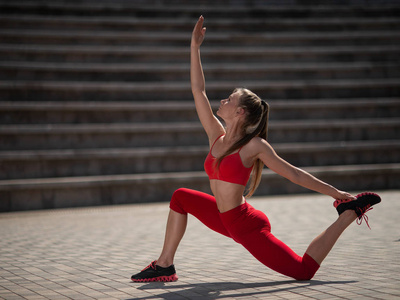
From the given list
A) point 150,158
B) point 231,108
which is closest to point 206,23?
point 150,158

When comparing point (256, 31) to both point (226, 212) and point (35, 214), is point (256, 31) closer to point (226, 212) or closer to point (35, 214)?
point (35, 214)

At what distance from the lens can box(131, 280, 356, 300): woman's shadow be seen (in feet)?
12.3

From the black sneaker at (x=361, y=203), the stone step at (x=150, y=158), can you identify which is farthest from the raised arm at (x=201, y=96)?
the stone step at (x=150, y=158)

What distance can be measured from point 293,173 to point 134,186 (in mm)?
6876

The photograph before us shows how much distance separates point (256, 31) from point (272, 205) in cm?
654

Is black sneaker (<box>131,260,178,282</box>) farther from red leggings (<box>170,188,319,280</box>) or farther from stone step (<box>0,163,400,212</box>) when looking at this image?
stone step (<box>0,163,400,212</box>)

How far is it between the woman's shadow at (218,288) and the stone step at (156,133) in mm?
7225

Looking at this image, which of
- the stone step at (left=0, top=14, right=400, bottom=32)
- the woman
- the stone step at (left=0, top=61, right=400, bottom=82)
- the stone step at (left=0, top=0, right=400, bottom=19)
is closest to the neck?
the woman

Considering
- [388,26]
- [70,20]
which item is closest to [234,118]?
[70,20]

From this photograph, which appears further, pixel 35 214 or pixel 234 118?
pixel 35 214

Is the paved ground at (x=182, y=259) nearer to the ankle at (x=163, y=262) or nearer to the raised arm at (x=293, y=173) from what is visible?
the ankle at (x=163, y=262)

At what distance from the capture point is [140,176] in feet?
34.8

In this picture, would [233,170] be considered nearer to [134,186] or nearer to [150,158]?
[134,186]

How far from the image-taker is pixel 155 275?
14.0 feet
